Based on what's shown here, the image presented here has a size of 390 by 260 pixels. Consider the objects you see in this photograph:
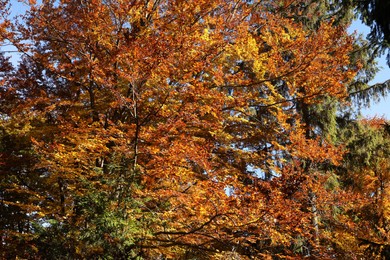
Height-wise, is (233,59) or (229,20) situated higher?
(229,20)

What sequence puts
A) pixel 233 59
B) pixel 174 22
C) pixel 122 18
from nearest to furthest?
pixel 122 18 < pixel 174 22 < pixel 233 59

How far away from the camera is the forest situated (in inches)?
259

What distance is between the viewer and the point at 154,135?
7180mm

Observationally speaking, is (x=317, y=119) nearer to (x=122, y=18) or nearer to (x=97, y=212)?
(x=122, y=18)

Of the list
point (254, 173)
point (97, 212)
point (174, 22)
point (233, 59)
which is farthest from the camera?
point (254, 173)

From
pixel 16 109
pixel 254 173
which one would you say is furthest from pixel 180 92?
pixel 254 173

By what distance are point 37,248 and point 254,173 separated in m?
7.36

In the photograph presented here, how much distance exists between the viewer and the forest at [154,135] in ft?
21.5

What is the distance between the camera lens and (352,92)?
13.0m

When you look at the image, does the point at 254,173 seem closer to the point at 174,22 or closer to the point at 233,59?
the point at 233,59

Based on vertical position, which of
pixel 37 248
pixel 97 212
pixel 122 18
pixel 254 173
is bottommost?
pixel 37 248

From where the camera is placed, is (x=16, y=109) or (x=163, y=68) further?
(x=16, y=109)

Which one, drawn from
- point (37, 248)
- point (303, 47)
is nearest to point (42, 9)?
point (37, 248)

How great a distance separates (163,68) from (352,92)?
29.8 ft
